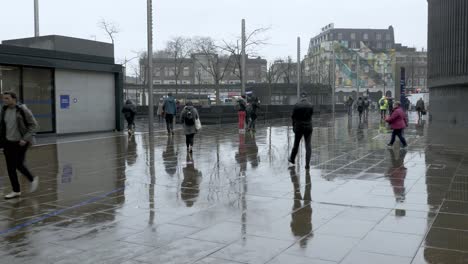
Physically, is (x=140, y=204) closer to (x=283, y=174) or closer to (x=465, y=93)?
(x=283, y=174)

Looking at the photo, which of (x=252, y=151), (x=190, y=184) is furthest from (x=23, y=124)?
(x=252, y=151)

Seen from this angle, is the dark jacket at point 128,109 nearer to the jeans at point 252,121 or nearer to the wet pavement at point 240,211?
the jeans at point 252,121

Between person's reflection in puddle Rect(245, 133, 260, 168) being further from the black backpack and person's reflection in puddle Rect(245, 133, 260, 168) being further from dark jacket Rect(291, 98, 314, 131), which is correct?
the black backpack

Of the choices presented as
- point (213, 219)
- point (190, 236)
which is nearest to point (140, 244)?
point (190, 236)

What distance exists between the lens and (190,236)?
5641 mm

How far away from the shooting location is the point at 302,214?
21.8 ft

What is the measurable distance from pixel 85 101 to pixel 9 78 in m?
3.69

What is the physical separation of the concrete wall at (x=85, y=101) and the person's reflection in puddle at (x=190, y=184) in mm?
10115

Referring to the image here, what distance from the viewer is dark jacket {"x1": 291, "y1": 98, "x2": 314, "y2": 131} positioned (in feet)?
35.8

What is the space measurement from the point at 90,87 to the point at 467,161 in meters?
15.2

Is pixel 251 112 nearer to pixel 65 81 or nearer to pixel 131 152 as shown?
pixel 65 81

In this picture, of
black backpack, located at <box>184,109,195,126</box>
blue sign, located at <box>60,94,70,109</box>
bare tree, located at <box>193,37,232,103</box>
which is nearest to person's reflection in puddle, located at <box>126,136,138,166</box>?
black backpack, located at <box>184,109,195,126</box>

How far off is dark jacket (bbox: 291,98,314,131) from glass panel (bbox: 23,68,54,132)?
1172cm

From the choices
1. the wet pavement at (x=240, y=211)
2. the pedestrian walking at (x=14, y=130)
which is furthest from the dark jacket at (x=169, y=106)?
the pedestrian walking at (x=14, y=130)
